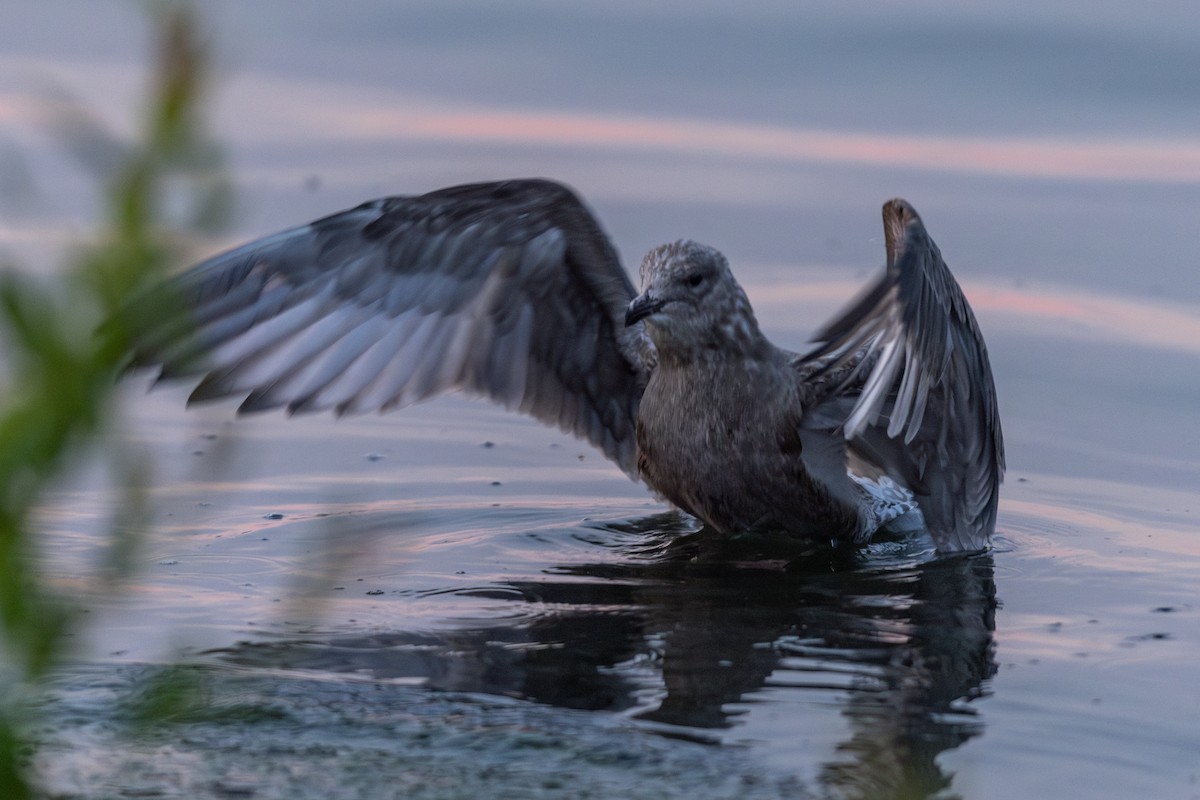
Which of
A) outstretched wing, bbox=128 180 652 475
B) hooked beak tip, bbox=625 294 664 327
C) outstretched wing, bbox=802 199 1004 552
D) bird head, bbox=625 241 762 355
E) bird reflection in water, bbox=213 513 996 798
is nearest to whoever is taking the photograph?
bird reflection in water, bbox=213 513 996 798

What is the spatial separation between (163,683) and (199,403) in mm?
4197

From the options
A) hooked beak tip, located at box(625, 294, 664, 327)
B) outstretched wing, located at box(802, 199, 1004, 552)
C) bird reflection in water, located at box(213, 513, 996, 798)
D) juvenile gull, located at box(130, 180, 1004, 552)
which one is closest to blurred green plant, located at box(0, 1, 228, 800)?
bird reflection in water, located at box(213, 513, 996, 798)

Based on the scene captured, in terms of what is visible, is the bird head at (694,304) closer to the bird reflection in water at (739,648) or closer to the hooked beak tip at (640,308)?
the hooked beak tip at (640,308)

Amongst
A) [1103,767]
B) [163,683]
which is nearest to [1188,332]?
[1103,767]

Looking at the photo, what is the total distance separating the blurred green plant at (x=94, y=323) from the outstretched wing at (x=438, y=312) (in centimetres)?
405

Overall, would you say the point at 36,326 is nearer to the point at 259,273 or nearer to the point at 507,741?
the point at 507,741

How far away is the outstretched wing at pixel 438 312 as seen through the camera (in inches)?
219

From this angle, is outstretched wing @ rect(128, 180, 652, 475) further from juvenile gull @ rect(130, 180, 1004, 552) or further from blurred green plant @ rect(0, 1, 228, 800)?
blurred green plant @ rect(0, 1, 228, 800)

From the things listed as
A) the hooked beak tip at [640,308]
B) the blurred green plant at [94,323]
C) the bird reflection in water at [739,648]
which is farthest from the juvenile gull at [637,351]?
the blurred green plant at [94,323]

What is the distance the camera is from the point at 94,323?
117 centimetres

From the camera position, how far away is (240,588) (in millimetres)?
5168

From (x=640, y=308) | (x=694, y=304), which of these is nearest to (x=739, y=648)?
(x=640, y=308)

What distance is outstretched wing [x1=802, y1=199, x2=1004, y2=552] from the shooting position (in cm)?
518

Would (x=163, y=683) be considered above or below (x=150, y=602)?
above
